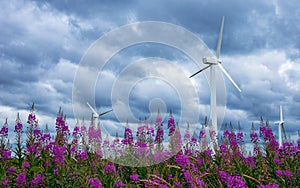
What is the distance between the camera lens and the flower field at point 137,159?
890 cm

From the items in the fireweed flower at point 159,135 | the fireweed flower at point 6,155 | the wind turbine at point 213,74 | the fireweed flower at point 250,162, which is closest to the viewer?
the fireweed flower at point 250,162

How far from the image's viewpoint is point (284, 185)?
9008mm

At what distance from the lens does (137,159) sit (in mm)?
10969

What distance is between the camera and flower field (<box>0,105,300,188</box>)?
8.90 m

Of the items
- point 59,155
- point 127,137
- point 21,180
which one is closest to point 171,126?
point 127,137

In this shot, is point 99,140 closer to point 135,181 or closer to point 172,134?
point 172,134

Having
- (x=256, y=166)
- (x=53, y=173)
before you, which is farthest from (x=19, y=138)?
(x=256, y=166)

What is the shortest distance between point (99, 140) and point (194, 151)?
345cm

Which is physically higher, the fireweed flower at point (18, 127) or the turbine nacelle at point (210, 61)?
the turbine nacelle at point (210, 61)

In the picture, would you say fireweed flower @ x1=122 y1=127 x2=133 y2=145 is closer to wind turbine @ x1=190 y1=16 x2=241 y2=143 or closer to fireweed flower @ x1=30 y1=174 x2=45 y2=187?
fireweed flower @ x1=30 y1=174 x2=45 y2=187

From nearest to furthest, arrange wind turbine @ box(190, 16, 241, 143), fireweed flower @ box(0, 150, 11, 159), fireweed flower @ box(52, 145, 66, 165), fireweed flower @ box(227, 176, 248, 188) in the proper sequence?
fireweed flower @ box(227, 176, 248, 188) < fireweed flower @ box(52, 145, 66, 165) < fireweed flower @ box(0, 150, 11, 159) < wind turbine @ box(190, 16, 241, 143)

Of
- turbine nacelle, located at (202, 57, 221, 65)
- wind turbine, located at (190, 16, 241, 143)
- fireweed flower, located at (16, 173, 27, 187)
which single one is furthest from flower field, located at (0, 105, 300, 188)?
turbine nacelle, located at (202, 57, 221, 65)

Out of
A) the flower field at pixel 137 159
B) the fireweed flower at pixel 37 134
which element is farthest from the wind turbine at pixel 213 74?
the fireweed flower at pixel 37 134

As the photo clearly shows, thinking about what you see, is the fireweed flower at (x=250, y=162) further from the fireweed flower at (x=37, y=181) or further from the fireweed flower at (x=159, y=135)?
the fireweed flower at (x=37, y=181)
